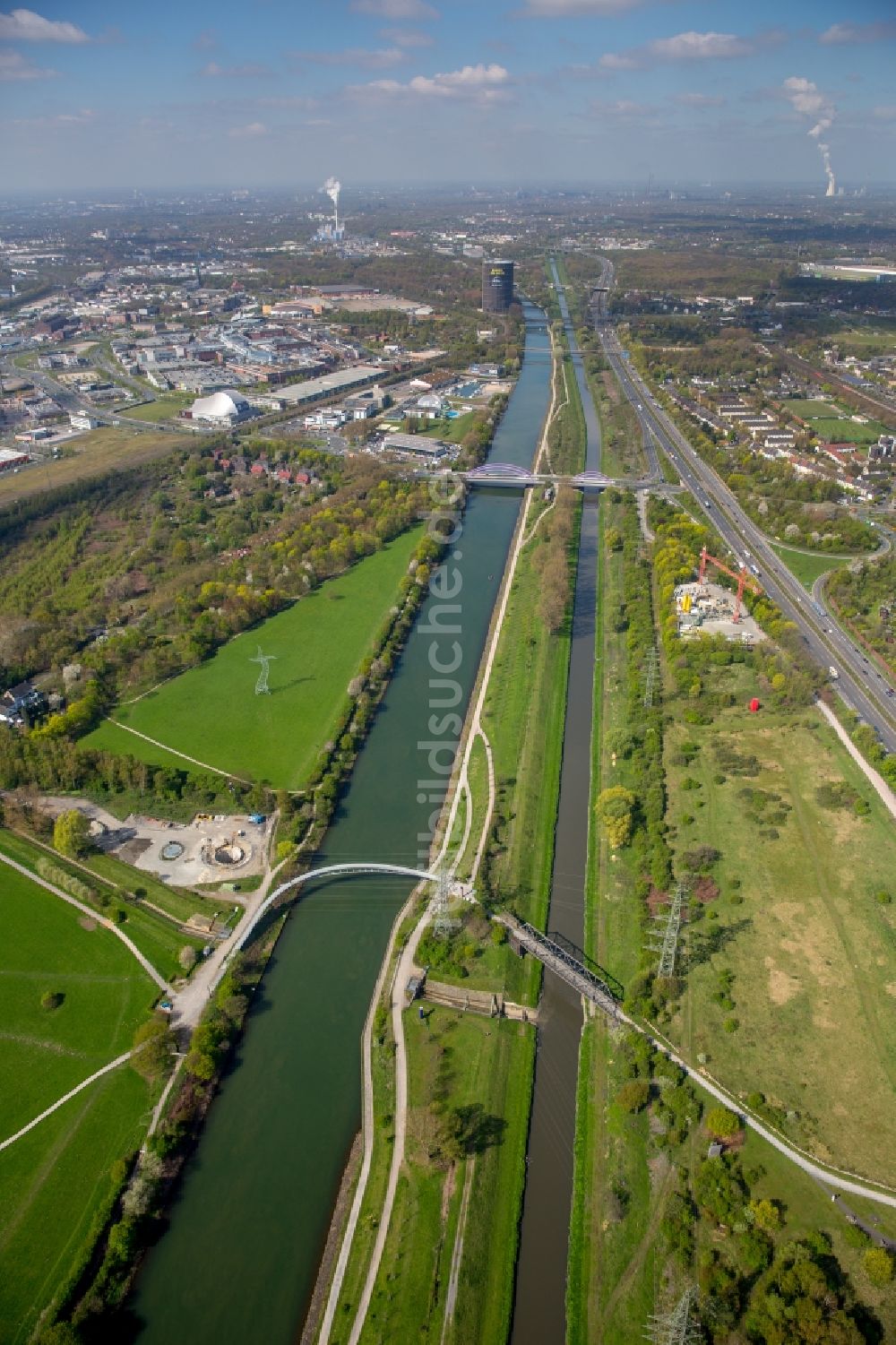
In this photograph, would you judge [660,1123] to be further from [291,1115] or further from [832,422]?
[832,422]

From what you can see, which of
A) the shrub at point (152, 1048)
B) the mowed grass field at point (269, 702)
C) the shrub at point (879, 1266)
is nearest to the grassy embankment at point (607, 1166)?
the shrub at point (879, 1266)

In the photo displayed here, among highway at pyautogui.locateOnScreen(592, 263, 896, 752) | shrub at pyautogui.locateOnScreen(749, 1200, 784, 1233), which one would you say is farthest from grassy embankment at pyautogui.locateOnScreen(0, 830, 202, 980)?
highway at pyautogui.locateOnScreen(592, 263, 896, 752)

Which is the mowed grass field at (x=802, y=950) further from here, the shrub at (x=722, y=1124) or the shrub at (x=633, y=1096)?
the shrub at (x=633, y=1096)

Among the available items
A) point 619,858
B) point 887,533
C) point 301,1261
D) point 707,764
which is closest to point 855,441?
point 887,533

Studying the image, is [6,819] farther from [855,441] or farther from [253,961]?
[855,441]

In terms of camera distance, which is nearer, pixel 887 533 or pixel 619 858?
pixel 619 858

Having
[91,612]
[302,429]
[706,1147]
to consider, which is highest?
[302,429]

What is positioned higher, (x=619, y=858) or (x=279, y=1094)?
(x=619, y=858)

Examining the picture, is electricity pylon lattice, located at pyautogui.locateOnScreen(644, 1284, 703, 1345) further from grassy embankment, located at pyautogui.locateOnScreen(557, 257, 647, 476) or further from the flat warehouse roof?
the flat warehouse roof
